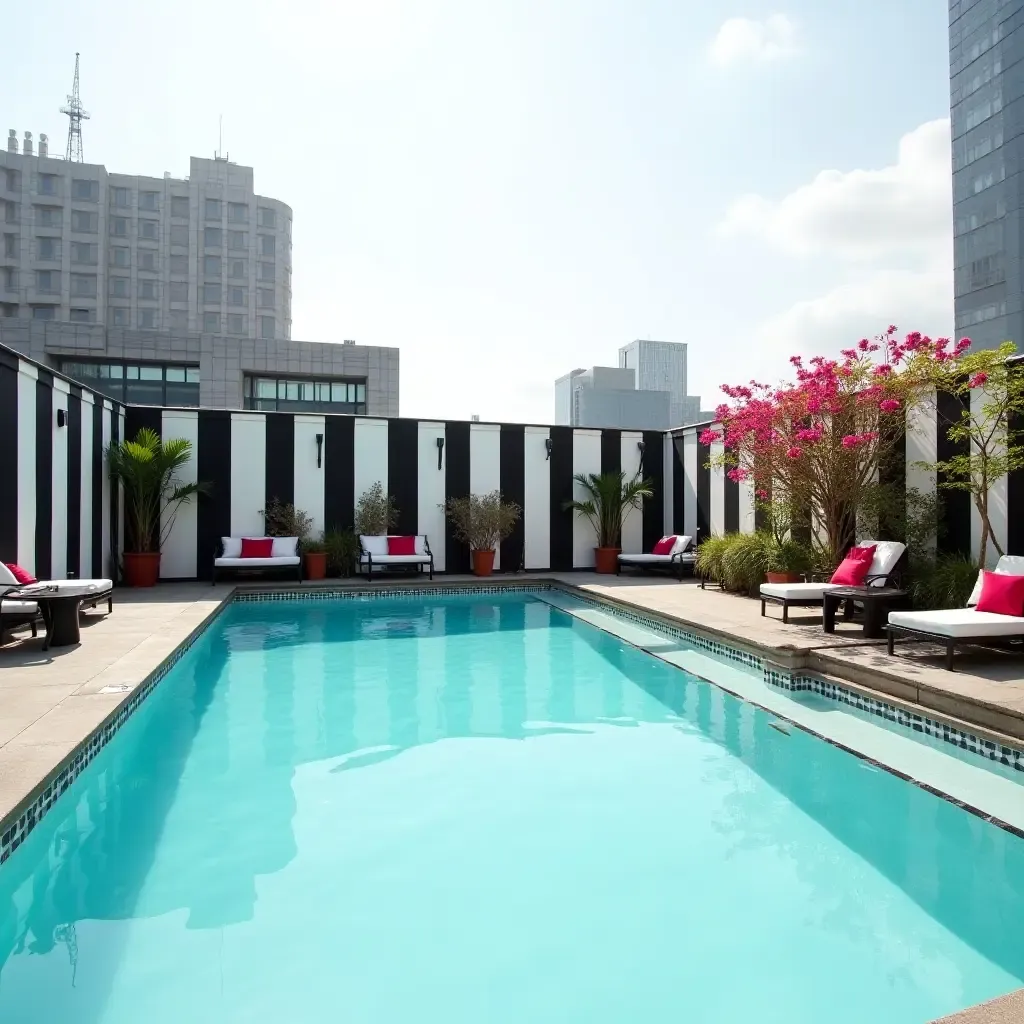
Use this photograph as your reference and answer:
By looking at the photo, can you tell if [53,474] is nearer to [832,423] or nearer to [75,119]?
[832,423]

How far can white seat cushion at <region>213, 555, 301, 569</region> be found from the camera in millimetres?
10125

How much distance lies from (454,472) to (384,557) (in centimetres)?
205

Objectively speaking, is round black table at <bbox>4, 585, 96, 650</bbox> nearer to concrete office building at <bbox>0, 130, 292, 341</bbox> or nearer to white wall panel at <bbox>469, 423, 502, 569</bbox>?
white wall panel at <bbox>469, 423, 502, 569</bbox>

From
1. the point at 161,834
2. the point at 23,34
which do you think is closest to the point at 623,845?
the point at 161,834

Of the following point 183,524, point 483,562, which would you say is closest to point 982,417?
point 483,562

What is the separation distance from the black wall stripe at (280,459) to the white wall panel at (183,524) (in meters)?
1.05

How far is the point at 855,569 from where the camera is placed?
272 inches

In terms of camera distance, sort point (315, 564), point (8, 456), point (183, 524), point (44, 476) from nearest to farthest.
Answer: point (8, 456) < point (44, 476) < point (315, 564) < point (183, 524)

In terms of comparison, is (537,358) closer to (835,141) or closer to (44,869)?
(835,141)

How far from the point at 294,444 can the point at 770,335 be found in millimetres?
8519

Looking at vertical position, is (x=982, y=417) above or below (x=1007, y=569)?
above

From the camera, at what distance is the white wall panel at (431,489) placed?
39.1ft

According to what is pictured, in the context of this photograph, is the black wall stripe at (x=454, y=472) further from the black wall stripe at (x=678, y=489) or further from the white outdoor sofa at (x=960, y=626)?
the white outdoor sofa at (x=960, y=626)

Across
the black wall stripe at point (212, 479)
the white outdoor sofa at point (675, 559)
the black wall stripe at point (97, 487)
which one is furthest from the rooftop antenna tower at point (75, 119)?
the white outdoor sofa at point (675, 559)
